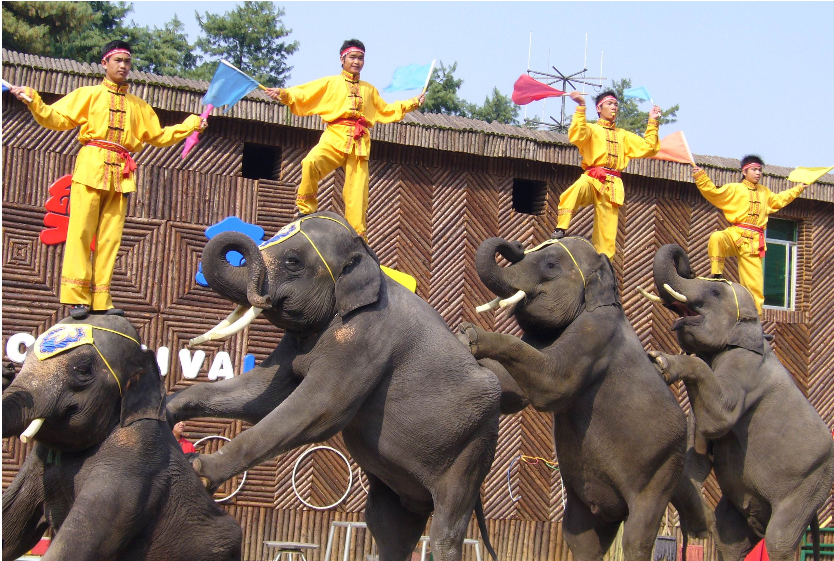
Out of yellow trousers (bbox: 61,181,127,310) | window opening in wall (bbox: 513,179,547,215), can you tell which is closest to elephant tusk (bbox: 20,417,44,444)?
yellow trousers (bbox: 61,181,127,310)

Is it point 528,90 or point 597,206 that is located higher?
point 528,90

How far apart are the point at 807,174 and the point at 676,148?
1.56 m

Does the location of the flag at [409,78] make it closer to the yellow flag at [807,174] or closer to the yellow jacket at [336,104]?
the yellow jacket at [336,104]

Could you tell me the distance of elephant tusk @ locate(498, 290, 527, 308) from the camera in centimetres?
691

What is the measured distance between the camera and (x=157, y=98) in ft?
39.1

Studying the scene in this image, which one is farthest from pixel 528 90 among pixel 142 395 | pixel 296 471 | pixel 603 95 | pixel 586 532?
pixel 296 471

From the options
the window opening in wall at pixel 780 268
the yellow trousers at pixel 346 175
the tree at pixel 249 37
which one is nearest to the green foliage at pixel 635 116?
the tree at pixel 249 37

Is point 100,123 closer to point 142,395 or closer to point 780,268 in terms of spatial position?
point 142,395

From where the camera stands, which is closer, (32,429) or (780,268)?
(32,429)

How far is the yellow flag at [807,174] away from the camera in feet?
33.9

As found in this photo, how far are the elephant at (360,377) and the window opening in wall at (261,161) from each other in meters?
6.69

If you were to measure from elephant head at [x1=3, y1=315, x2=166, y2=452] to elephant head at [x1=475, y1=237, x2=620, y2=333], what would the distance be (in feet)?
7.31

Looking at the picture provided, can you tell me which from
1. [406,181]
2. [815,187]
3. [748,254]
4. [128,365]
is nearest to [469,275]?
[406,181]

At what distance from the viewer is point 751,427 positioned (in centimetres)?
789
